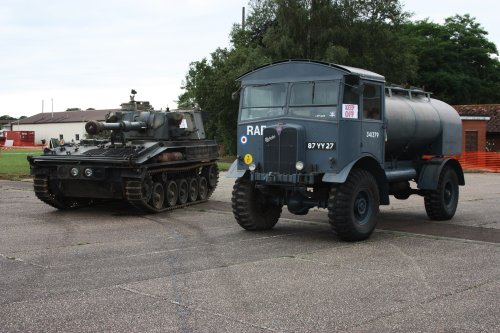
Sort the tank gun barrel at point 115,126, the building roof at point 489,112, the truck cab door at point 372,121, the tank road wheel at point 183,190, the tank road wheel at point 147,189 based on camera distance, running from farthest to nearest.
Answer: the building roof at point 489,112
the tank road wheel at point 183,190
the tank gun barrel at point 115,126
the tank road wheel at point 147,189
the truck cab door at point 372,121

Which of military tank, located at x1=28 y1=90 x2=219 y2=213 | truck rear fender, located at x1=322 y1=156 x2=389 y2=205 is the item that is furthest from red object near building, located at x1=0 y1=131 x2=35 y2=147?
truck rear fender, located at x1=322 y1=156 x2=389 y2=205

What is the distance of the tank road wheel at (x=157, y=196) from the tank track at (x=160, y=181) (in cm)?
9

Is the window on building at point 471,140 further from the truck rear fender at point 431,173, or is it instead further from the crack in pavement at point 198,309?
the crack in pavement at point 198,309

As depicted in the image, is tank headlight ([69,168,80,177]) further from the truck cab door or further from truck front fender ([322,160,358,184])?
the truck cab door

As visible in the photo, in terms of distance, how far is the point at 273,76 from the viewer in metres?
11.0

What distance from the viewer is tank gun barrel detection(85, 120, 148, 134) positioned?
14938 millimetres

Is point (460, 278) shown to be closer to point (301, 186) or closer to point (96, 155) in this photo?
point (301, 186)

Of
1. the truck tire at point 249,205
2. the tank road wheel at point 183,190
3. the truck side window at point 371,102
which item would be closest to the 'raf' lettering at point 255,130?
the truck tire at point 249,205

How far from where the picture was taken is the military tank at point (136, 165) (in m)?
13.8

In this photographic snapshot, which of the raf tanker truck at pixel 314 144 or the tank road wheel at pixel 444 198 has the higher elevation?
the raf tanker truck at pixel 314 144

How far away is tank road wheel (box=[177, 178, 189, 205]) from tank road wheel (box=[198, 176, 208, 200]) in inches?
28.5

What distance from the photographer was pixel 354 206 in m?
10.5

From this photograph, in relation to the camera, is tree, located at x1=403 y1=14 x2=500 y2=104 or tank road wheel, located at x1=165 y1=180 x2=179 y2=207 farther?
tree, located at x1=403 y1=14 x2=500 y2=104

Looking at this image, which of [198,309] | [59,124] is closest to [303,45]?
[198,309]
